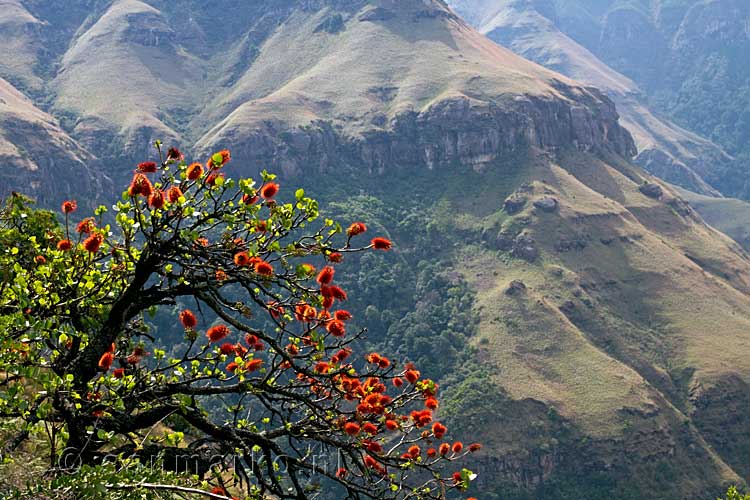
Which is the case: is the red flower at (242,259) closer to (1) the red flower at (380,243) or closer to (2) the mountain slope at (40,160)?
(1) the red flower at (380,243)

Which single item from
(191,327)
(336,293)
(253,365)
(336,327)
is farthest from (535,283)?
(336,293)

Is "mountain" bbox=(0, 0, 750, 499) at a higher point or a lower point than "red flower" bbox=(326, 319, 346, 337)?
lower

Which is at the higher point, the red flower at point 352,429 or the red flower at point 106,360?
the red flower at point 106,360

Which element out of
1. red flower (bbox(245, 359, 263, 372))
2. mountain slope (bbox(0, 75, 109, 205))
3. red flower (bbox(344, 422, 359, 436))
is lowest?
mountain slope (bbox(0, 75, 109, 205))

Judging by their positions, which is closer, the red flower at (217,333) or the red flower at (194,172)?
the red flower at (194,172)

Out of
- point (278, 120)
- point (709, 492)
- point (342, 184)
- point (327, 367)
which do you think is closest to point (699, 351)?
point (709, 492)

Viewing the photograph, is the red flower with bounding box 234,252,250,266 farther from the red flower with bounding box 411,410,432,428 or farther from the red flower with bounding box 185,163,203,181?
the red flower with bounding box 411,410,432,428

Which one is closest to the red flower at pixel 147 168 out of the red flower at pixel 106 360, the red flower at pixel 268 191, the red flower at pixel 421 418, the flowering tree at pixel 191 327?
the flowering tree at pixel 191 327

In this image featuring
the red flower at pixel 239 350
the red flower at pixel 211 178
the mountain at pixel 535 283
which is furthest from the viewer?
the mountain at pixel 535 283

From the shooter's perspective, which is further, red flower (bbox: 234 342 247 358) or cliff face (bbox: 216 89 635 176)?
cliff face (bbox: 216 89 635 176)

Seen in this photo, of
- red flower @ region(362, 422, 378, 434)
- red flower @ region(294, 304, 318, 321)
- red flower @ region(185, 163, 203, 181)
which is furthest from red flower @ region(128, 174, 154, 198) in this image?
red flower @ region(362, 422, 378, 434)

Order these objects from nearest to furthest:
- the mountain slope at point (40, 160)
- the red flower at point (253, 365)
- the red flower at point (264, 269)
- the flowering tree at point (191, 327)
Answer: the red flower at point (264, 269)
the flowering tree at point (191, 327)
the red flower at point (253, 365)
the mountain slope at point (40, 160)

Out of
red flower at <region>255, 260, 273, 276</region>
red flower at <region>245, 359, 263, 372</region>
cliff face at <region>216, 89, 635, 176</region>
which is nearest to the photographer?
red flower at <region>255, 260, 273, 276</region>

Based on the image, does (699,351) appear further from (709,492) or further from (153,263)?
(153,263)
